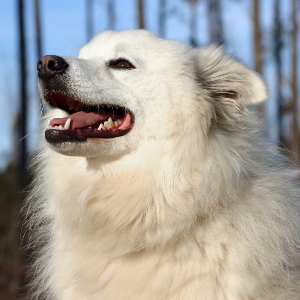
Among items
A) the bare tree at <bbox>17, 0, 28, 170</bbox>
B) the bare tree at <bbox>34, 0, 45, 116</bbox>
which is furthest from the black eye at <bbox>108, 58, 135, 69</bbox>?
the bare tree at <bbox>34, 0, 45, 116</bbox>

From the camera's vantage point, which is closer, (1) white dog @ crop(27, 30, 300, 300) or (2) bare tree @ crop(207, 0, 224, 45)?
(1) white dog @ crop(27, 30, 300, 300)

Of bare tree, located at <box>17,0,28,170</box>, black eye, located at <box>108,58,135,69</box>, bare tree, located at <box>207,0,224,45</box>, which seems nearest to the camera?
black eye, located at <box>108,58,135,69</box>

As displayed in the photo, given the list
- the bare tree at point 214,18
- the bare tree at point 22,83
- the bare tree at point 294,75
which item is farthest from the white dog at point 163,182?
the bare tree at point 214,18

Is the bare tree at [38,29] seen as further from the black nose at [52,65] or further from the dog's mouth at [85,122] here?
the black nose at [52,65]

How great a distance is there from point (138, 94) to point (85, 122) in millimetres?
479

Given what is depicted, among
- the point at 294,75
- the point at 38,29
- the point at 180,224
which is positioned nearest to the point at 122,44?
the point at 180,224

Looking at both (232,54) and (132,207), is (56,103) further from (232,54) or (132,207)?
(232,54)

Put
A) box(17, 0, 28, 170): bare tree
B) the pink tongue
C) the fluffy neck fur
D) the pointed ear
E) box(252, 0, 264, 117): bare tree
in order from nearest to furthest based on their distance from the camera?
the fluffy neck fur, the pointed ear, the pink tongue, box(17, 0, 28, 170): bare tree, box(252, 0, 264, 117): bare tree

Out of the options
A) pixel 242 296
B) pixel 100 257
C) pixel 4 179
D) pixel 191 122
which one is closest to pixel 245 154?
pixel 191 122

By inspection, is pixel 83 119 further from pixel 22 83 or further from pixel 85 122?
pixel 22 83

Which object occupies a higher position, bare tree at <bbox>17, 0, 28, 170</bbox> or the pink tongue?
bare tree at <bbox>17, 0, 28, 170</bbox>

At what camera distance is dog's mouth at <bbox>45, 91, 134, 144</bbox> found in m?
2.95

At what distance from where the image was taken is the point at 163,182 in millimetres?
2881

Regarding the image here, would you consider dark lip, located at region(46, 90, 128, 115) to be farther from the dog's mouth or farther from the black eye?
the black eye
